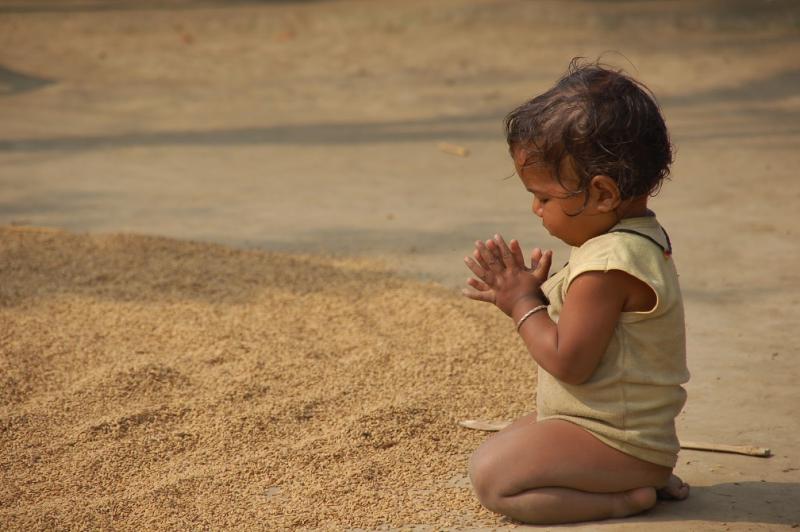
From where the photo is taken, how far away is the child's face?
2.20m

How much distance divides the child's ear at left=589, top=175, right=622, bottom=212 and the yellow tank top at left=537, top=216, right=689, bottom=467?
60 millimetres

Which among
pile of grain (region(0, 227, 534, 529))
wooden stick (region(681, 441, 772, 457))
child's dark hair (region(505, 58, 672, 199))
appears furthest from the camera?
wooden stick (region(681, 441, 772, 457))

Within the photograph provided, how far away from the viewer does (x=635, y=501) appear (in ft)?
7.29

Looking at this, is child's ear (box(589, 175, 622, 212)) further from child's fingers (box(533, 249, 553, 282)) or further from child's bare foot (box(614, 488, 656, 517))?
child's bare foot (box(614, 488, 656, 517))

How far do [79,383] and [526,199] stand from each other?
2.92 metres

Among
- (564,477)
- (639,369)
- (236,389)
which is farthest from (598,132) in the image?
(236,389)

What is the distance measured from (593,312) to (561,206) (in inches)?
9.7

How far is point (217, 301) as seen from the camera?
12.7ft

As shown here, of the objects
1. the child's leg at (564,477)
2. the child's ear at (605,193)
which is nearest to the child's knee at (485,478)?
the child's leg at (564,477)

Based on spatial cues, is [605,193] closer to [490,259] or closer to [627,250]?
[627,250]

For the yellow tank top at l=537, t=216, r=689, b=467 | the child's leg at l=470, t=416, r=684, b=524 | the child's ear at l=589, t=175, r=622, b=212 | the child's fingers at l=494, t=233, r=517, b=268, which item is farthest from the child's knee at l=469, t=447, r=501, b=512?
the child's ear at l=589, t=175, r=622, b=212

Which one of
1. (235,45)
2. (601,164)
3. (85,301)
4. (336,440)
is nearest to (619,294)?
(601,164)

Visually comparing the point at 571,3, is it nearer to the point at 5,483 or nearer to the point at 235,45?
the point at 235,45

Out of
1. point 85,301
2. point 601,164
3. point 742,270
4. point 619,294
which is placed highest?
point 601,164
